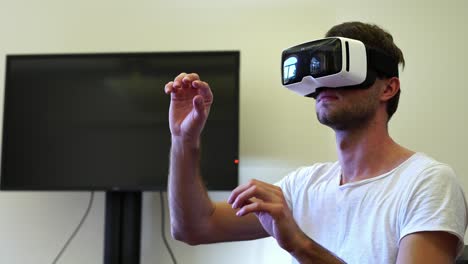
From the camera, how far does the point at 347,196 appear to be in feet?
4.07

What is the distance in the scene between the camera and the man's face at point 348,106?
48.6 inches

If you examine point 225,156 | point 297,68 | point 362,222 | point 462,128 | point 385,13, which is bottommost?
point 362,222

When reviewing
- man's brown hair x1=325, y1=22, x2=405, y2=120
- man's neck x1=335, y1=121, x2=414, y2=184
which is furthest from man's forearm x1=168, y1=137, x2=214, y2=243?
man's brown hair x1=325, y1=22, x2=405, y2=120

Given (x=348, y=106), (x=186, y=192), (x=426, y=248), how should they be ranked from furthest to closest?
1. (x=186, y=192)
2. (x=348, y=106)
3. (x=426, y=248)

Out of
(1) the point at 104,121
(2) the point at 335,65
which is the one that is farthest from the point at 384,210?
(1) the point at 104,121

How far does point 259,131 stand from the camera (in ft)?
6.70

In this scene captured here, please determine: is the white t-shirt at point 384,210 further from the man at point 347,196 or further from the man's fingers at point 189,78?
the man's fingers at point 189,78

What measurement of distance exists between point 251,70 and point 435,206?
3.79ft

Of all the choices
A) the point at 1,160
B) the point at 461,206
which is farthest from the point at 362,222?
the point at 1,160

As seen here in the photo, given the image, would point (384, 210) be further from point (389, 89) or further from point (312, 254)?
point (389, 89)

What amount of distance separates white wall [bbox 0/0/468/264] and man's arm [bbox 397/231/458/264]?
950 millimetres

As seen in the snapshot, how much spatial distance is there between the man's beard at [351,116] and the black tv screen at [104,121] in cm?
68

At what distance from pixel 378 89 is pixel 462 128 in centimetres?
85

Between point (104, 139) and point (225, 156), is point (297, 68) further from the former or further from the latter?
point (104, 139)
